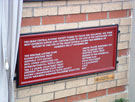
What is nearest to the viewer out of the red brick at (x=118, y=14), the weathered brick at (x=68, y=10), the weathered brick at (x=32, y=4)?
the weathered brick at (x=32, y=4)

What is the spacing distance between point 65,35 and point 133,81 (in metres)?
1.34

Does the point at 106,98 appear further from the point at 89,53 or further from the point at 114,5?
the point at 114,5

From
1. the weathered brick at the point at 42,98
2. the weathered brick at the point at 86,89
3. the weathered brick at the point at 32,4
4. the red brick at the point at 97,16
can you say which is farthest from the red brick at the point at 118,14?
the weathered brick at the point at 42,98

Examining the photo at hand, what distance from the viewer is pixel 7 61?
3676 mm

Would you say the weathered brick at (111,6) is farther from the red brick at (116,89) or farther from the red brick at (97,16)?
the red brick at (116,89)

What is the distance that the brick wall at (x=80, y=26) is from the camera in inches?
158

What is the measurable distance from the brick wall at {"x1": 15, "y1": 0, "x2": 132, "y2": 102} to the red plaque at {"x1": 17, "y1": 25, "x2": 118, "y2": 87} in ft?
0.29

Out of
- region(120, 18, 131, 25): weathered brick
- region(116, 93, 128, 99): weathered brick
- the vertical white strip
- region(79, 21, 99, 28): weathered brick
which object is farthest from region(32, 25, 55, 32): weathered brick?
region(116, 93, 128, 99): weathered brick

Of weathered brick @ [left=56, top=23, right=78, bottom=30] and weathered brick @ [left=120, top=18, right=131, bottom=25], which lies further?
weathered brick @ [left=120, top=18, right=131, bottom=25]

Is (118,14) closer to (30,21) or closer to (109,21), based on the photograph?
(109,21)

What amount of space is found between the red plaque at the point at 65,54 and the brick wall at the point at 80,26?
0.29 feet

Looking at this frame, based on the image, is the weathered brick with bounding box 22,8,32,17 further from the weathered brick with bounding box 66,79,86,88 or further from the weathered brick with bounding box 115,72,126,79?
the weathered brick with bounding box 115,72,126,79

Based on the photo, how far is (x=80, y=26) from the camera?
14.2 ft

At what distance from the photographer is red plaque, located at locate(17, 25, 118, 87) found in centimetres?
400
